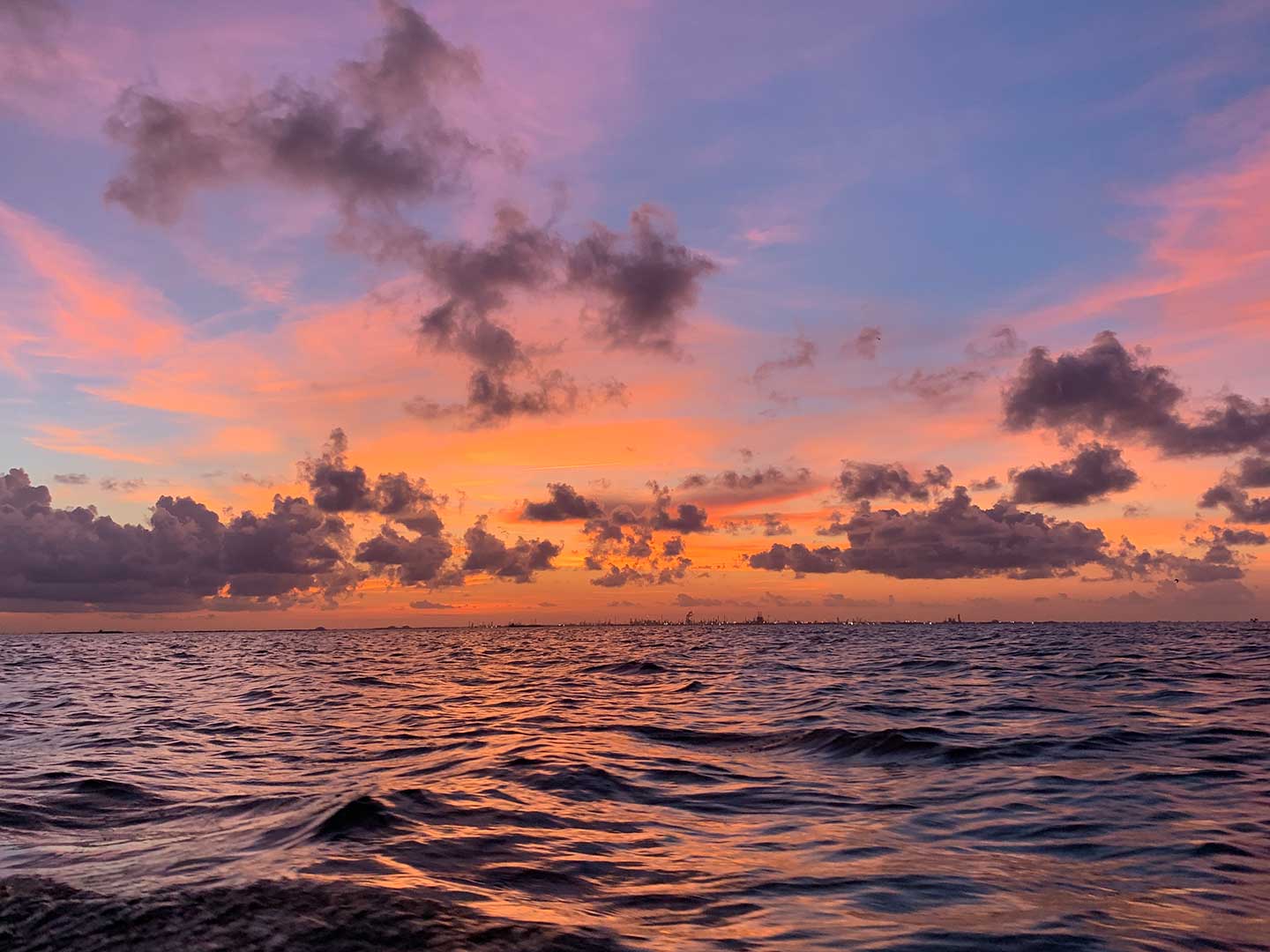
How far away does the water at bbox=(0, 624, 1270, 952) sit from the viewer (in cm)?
820

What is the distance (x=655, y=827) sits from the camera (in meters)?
13.2

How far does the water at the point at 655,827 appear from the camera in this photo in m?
Result: 8.20

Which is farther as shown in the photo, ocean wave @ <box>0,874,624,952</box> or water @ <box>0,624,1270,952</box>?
water @ <box>0,624,1270,952</box>

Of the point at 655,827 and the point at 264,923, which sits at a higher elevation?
the point at 264,923

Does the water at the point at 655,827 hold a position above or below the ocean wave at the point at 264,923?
below

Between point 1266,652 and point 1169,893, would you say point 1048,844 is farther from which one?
point 1266,652

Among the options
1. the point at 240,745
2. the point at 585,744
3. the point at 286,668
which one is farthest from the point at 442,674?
the point at 585,744

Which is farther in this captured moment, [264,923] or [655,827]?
[655,827]

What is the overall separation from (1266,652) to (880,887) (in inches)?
2526

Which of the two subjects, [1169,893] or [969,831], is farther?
[969,831]

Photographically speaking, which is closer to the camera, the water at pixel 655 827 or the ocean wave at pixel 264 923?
the ocean wave at pixel 264 923

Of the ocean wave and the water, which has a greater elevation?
the ocean wave

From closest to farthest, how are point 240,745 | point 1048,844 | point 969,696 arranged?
point 1048,844
point 240,745
point 969,696

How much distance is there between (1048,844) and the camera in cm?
1175
